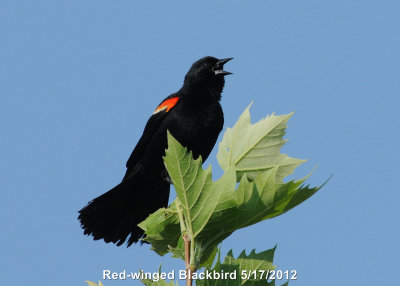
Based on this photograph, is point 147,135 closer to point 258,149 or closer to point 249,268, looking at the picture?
point 258,149

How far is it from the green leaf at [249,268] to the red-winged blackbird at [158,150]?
57.9 inches

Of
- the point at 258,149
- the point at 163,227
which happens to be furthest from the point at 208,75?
the point at 163,227

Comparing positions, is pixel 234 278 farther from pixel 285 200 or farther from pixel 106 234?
pixel 106 234

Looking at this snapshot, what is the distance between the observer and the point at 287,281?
229 cm

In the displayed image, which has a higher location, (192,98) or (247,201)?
(192,98)

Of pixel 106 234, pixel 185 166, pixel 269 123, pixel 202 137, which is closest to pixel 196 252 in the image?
pixel 185 166

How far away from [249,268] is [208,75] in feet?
7.45

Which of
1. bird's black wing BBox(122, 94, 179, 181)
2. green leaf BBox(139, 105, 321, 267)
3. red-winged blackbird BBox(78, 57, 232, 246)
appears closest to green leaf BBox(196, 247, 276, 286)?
green leaf BBox(139, 105, 321, 267)

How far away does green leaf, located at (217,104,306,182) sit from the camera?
2429 millimetres

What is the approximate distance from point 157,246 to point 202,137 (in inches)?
60.2

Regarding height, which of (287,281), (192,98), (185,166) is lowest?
(287,281)

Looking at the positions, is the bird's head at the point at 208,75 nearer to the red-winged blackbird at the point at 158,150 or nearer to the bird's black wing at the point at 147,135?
the red-winged blackbird at the point at 158,150

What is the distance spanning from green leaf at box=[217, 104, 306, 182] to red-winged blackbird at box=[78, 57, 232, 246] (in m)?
1.35

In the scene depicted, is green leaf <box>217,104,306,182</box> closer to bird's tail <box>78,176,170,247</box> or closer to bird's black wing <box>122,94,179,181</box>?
bird's tail <box>78,176,170,247</box>
